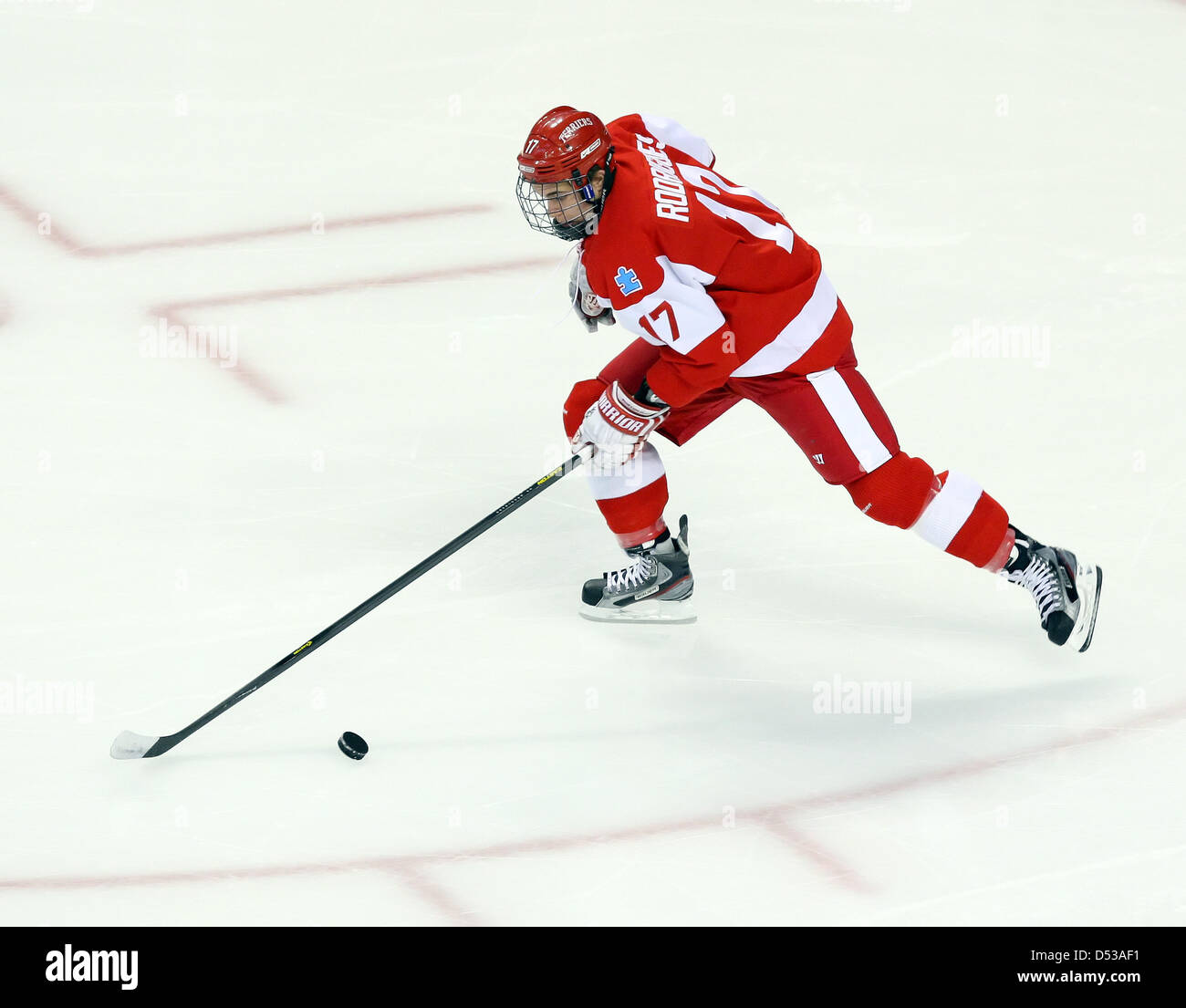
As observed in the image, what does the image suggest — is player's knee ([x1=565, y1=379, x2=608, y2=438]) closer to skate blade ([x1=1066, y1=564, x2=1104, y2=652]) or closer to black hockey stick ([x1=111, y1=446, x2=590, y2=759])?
black hockey stick ([x1=111, y1=446, x2=590, y2=759])

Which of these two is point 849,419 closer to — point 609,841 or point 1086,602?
point 1086,602

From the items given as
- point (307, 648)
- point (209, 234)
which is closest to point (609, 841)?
point (307, 648)

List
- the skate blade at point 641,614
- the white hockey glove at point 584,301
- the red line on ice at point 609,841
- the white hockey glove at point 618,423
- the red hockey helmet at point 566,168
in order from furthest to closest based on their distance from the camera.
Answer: the skate blade at point 641,614 < the white hockey glove at point 584,301 < the white hockey glove at point 618,423 < the red hockey helmet at point 566,168 < the red line on ice at point 609,841

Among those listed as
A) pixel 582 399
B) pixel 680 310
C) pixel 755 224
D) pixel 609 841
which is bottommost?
pixel 609 841

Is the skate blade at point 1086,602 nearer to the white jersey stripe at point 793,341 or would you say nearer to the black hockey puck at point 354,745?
the white jersey stripe at point 793,341

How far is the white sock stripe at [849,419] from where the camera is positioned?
4191 mm

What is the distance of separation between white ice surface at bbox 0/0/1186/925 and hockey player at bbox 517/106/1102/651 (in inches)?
12.8

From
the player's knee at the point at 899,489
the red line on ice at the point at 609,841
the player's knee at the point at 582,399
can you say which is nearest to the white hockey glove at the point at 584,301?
the player's knee at the point at 582,399

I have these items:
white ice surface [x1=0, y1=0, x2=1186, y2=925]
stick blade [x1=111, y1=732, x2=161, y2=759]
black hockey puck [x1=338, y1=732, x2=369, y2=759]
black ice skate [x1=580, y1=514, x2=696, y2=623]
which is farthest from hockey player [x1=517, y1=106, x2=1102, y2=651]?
stick blade [x1=111, y1=732, x2=161, y2=759]

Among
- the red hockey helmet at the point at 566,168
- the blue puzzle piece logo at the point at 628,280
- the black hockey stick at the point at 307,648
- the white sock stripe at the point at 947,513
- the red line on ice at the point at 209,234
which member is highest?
the red line on ice at the point at 209,234

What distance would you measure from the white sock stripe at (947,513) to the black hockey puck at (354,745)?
1.32m

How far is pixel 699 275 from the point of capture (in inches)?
160

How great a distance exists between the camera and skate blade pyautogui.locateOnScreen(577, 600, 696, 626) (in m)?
4.62

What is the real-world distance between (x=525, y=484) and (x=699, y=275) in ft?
4.21
